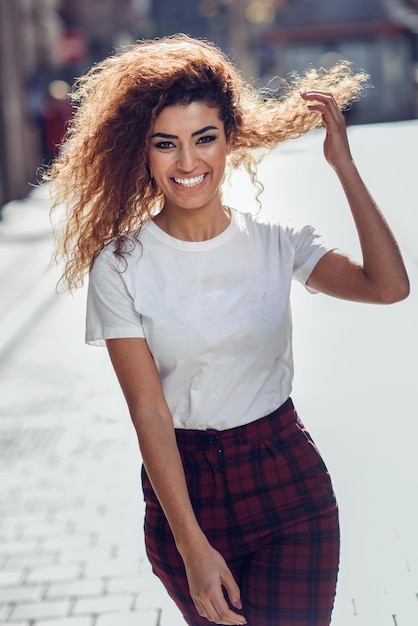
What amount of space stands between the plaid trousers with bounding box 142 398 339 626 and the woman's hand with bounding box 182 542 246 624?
150 millimetres

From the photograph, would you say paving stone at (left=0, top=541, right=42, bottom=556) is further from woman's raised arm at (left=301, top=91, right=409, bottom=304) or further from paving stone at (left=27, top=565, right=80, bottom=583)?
woman's raised arm at (left=301, top=91, right=409, bottom=304)

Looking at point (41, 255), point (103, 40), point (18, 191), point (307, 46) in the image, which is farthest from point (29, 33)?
point (103, 40)

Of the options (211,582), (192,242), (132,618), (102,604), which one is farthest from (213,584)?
(102,604)

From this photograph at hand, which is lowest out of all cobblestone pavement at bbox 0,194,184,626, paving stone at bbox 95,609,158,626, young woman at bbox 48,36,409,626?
cobblestone pavement at bbox 0,194,184,626

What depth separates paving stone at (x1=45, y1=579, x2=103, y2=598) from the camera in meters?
4.52

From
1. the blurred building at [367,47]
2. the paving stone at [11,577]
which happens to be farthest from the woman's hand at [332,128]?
the blurred building at [367,47]

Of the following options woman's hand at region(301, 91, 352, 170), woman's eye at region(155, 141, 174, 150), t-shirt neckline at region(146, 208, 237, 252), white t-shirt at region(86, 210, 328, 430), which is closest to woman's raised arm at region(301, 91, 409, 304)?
woman's hand at region(301, 91, 352, 170)

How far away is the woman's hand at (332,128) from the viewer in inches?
106

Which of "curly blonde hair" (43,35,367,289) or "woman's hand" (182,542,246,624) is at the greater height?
"curly blonde hair" (43,35,367,289)

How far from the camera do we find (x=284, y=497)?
2.62m

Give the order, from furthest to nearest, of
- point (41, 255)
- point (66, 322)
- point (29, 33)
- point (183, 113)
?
point (29, 33) → point (41, 255) → point (66, 322) → point (183, 113)

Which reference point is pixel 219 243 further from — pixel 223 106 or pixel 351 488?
pixel 351 488

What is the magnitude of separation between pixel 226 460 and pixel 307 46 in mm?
37880

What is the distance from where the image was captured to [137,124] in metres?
2.65
